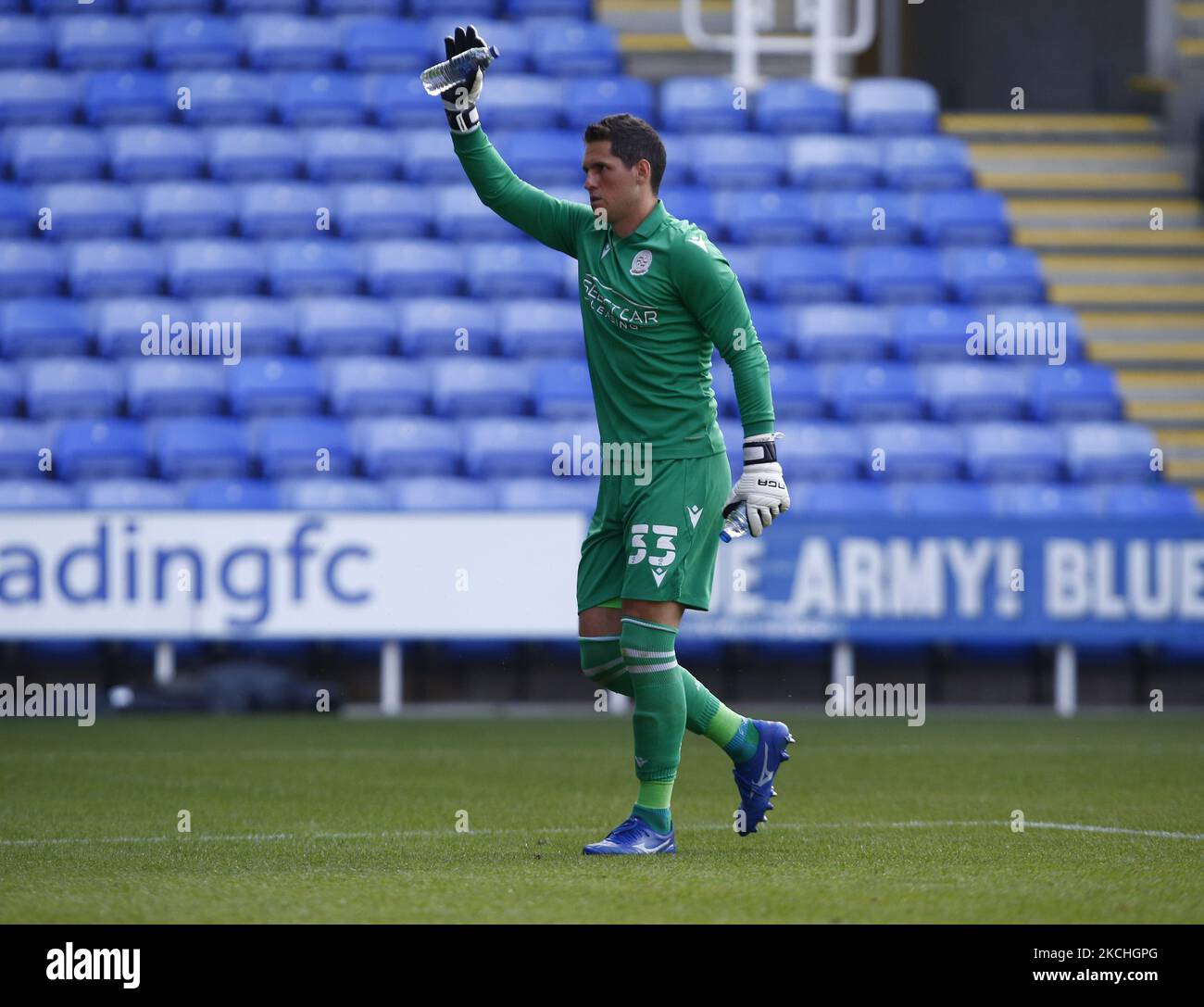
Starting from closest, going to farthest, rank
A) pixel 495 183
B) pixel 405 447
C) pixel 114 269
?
pixel 495 183, pixel 405 447, pixel 114 269

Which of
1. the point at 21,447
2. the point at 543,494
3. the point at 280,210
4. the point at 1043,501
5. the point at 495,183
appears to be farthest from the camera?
the point at 280,210

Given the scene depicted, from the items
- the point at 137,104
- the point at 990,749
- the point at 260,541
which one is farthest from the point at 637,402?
the point at 137,104

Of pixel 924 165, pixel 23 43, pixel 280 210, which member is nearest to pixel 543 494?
pixel 280 210

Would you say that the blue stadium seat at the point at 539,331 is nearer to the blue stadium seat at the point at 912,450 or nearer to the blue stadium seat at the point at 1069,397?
the blue stadium seat at the point at 912,450

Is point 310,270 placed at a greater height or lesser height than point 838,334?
greater

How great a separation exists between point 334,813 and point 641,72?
1158cm

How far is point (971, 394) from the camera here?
46.8ft

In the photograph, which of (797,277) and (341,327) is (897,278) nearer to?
(797,277)

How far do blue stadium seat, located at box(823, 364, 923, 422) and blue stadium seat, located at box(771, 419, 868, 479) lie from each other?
1.10 ft

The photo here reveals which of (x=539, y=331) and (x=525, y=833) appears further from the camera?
(x=539, y=331)

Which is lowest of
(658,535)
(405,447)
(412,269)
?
(405,447)

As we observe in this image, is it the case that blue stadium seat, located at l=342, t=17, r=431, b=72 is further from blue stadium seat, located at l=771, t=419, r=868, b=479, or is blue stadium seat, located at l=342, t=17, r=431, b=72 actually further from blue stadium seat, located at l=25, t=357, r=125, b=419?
blue stadium seat, located at l=771, t=419, r=868, b=479

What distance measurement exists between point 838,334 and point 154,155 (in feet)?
17.5

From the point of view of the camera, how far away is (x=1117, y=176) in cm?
1673
